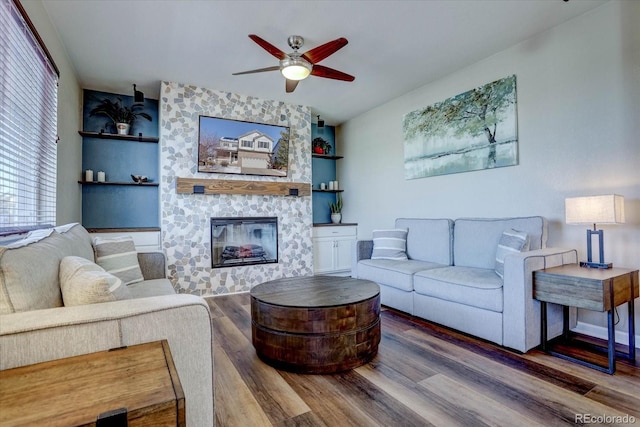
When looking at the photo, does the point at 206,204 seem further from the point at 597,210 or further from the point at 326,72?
the point at 597,210

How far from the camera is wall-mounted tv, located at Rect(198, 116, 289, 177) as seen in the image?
13.4ft

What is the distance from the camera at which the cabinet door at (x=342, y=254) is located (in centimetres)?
512

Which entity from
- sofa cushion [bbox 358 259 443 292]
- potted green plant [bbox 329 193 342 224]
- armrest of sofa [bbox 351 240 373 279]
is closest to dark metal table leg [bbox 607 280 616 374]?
sofa cushion [bbox 358 259 443 292]

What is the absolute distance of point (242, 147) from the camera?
14.2ft

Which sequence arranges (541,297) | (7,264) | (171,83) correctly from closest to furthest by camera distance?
(7,264), (541,297), (171,83)

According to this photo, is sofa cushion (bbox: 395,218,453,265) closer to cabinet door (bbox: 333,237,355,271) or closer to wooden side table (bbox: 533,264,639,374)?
wooden side table (bbox: 533,264,639,374)

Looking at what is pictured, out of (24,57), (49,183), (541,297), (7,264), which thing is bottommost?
(541,297)

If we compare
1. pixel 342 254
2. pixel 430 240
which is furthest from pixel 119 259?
pixel 342 254

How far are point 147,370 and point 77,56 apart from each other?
367cm

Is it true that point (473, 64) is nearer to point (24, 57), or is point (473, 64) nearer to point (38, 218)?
point (24, 57)

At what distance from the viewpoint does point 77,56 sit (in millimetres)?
3223

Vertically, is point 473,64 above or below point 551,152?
above

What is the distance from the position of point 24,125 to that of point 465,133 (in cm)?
377

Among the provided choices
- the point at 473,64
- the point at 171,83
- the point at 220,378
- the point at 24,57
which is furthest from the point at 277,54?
the point at 220,378
